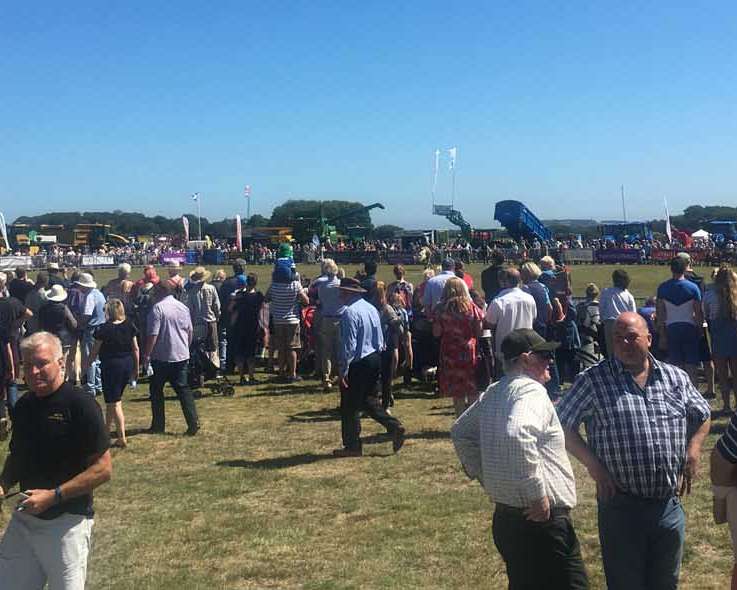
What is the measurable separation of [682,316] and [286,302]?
543 centimetres

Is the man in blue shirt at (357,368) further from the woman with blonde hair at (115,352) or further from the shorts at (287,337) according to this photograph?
the shorts at (287,337)

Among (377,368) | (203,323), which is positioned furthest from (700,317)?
(203,323)

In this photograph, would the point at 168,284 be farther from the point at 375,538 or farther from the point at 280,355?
the point at 375,538

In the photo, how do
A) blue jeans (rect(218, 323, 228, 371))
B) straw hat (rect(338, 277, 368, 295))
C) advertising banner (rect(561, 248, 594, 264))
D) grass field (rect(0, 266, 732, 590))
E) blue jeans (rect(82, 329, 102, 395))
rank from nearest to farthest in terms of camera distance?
grass field (rect(0, 266, 732, 590)), straw hat (rect(338, 277, 368, 295)), blue jeans (rect(82, 329, 102, 395)), blue jeans (rect(218, 323, 228, 371)), advertising banner (rect(561, 248, 594, 264))

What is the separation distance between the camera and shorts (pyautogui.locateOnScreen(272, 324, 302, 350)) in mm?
11266

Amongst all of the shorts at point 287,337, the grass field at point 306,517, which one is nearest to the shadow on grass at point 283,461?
the grass field at point 306,517

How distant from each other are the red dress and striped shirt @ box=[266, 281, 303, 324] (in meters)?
3.83

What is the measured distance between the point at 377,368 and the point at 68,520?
13.7ft

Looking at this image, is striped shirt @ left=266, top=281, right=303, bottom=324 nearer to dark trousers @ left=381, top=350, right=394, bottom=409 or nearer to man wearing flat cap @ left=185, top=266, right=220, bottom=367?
man wearing flat cap @ left=185, top=266, right=220, bottom=367

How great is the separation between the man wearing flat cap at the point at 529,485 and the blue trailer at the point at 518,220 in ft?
147

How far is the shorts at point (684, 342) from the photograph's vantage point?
8789mm

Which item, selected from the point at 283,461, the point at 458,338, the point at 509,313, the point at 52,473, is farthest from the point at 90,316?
the point at 52,473

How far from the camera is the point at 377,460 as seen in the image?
24.2 ft

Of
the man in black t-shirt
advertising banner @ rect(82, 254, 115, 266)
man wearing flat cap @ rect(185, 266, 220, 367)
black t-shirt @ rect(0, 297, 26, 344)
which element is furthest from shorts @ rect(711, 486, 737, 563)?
advertising banner @ rect(82, 254, 115, 266)
